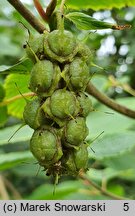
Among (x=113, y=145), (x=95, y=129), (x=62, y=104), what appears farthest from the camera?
(x=95, y=129)

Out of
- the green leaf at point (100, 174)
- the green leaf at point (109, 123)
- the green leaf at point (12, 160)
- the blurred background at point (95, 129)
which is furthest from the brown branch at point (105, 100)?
the green leaf at point (100, 174)

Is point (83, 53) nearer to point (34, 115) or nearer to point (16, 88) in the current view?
point (34, 115)

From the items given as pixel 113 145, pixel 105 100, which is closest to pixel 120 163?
pixel 113 145

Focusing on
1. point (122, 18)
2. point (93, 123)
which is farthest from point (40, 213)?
point (122, 18)

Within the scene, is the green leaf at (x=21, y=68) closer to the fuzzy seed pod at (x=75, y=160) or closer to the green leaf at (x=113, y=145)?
the fuzzy seed pod at (x=75, y=160)

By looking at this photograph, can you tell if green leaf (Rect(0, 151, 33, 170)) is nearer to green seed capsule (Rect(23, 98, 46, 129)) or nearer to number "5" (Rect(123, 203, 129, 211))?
number "5" (Rect(123, 203, 129, 211))

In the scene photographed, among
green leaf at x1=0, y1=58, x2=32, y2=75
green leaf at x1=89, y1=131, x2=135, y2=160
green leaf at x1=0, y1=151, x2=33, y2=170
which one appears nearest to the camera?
green leaf at x1=0, y1=58, x2=32, y2=75

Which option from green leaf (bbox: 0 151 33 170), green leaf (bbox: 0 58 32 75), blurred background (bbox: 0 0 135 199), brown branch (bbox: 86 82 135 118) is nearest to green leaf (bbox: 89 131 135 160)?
blurred background (bbox: 0 0 135 199)
